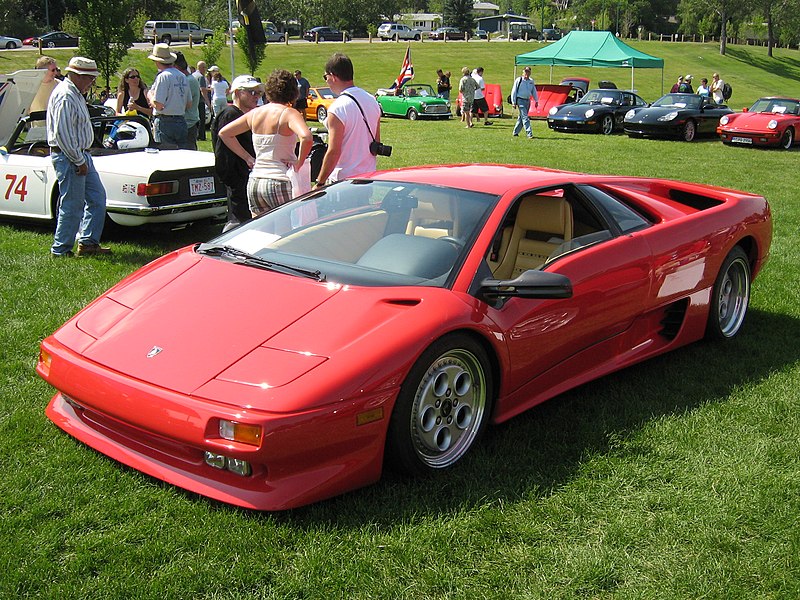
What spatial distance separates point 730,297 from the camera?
5492 millimetres

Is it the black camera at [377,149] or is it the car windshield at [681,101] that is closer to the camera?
the black camera at [377,149]

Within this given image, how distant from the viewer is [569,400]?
439 cm

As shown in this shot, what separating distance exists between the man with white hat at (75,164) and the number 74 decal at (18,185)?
112 centimetres

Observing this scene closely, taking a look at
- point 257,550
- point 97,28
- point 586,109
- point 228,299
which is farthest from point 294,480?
point 97,28

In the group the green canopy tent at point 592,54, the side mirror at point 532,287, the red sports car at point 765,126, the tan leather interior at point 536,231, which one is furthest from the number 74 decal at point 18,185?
the green canopy tent at point 592,54

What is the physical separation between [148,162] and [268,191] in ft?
7.13

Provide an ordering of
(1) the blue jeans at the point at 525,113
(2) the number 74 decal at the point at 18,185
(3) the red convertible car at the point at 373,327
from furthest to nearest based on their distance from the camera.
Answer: (1) the blue jeans at the point at 525,113 < (2) the number 74 decal at the point at 18,185 < (3) the red convertible car at the point at 373,327

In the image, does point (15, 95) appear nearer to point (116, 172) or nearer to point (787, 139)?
point (116, 172)

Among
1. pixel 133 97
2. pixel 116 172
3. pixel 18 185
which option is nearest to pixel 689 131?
pixel 133 97

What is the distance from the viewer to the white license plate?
25.5ft

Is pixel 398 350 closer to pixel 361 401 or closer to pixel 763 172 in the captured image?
pixel 361 401

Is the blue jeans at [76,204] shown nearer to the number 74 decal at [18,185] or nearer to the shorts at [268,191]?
the number 74 decal at [18,185]

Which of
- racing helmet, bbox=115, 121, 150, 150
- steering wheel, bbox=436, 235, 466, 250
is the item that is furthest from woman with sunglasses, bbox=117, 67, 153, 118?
steering wheel, bbox=436, 235, 466, 250

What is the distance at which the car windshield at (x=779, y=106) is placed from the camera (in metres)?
19.8
